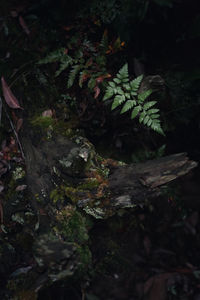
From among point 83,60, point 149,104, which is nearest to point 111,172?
point 149,104

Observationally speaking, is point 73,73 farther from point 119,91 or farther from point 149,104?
point 149,104

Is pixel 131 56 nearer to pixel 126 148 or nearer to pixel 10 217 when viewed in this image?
pixel 126 148

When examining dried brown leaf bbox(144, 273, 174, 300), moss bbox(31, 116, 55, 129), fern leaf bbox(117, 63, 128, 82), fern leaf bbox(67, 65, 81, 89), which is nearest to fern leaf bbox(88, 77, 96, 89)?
fern leaf bbox(67, 65, 81, 89)

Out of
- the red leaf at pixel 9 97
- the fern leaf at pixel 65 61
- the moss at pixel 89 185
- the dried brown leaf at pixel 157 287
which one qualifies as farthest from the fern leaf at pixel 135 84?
the dried brown leaf at pixel 157 287

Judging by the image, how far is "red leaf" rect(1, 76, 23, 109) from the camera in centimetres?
299

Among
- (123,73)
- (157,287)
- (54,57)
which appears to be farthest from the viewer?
(157,287)

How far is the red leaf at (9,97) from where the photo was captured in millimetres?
2990

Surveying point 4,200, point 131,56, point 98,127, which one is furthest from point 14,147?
point 131,56

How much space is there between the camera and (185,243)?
394 centimetres

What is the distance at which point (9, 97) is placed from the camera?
9.88ft

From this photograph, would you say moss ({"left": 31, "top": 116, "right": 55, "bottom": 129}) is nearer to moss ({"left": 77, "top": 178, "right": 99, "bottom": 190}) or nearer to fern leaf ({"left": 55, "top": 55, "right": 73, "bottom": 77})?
fern leaf ({"left": 55, "top": 55, "right": 73, "bottom": 77})

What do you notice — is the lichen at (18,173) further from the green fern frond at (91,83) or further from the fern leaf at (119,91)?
the fern leaf at (119,91)

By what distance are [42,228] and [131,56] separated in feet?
7.69

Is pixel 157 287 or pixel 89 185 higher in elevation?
pixel 89 185
